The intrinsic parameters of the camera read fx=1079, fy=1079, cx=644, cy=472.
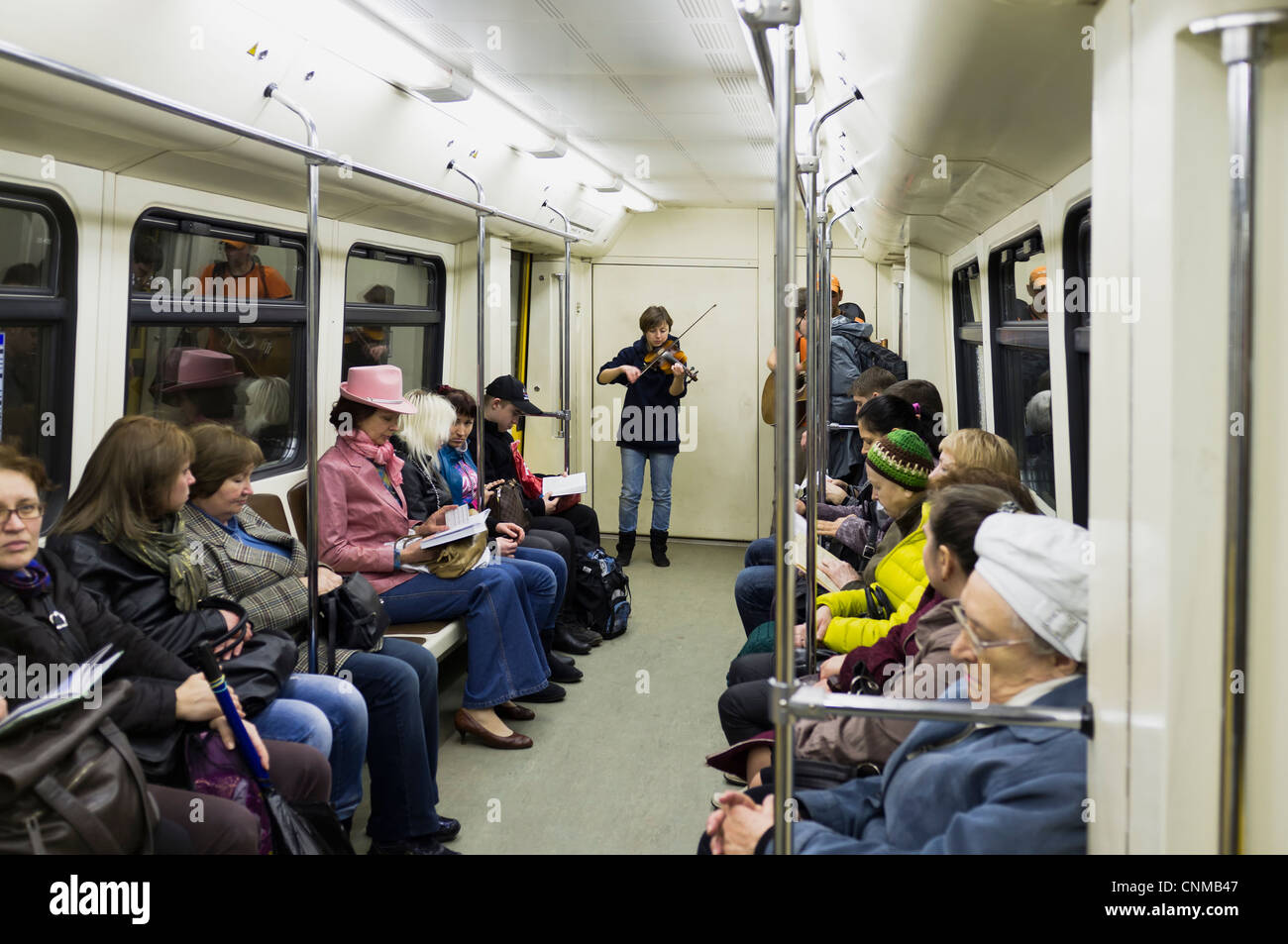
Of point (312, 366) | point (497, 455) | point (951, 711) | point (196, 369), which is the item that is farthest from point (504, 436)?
point (951, 711)

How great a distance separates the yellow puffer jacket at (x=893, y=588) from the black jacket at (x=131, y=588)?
176 cm

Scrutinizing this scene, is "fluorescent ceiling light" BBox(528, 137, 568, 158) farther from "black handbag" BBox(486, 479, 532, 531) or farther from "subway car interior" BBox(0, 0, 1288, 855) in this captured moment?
"black handbag" BBox(486, 479, 532, 531)

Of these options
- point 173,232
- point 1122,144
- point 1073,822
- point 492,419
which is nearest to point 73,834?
point 1073,822

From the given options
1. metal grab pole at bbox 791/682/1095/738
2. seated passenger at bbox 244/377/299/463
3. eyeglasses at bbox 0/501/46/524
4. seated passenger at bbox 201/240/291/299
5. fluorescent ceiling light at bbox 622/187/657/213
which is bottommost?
metal grab pole at bbox 791/682/1095/738

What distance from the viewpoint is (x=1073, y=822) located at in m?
1.60

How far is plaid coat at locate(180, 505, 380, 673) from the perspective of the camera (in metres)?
2.98

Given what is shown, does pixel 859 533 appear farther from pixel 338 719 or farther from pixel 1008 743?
pixel 1008 743

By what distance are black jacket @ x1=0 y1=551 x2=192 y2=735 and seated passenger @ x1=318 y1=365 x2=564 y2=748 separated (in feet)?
4.56

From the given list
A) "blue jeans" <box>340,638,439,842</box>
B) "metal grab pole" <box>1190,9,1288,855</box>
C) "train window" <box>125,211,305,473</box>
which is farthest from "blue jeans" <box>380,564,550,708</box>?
"metal grab pole" <box>1190,9,1288,855</box>

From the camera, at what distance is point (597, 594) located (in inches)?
229

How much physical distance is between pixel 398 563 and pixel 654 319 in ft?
13.0
